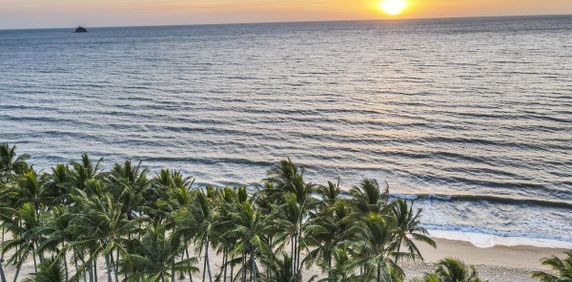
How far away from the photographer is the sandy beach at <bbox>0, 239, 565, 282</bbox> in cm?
3306

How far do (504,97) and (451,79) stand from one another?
22.1 meters

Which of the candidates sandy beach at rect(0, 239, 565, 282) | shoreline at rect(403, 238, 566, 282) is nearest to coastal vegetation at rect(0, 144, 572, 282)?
sandy beach at rect(0, 239, 565, 282)

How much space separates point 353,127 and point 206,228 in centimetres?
4943

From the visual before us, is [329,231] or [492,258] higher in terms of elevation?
[329,231]

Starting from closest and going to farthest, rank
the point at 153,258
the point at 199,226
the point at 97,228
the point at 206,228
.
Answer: the point at 153,258 → the point at 97,228 → the point at 206,228 → the point at 199,226

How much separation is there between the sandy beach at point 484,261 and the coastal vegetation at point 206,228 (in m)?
7.51

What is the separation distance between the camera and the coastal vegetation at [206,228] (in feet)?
73.7

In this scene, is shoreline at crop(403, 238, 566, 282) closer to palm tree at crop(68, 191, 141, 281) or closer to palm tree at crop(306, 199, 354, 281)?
palm tree at crop(306, 199, 354, 281)

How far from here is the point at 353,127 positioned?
70812 mm

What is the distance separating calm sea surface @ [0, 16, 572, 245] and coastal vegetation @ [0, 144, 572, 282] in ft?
61.9

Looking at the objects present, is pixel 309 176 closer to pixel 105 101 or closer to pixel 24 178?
pixel 24 178

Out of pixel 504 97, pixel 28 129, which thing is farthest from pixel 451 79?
pixel 28 129

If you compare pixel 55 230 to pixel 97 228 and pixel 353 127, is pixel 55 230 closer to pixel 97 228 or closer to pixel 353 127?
pixel 97 228

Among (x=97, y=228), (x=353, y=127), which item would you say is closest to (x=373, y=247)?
(x=97, y=228)
